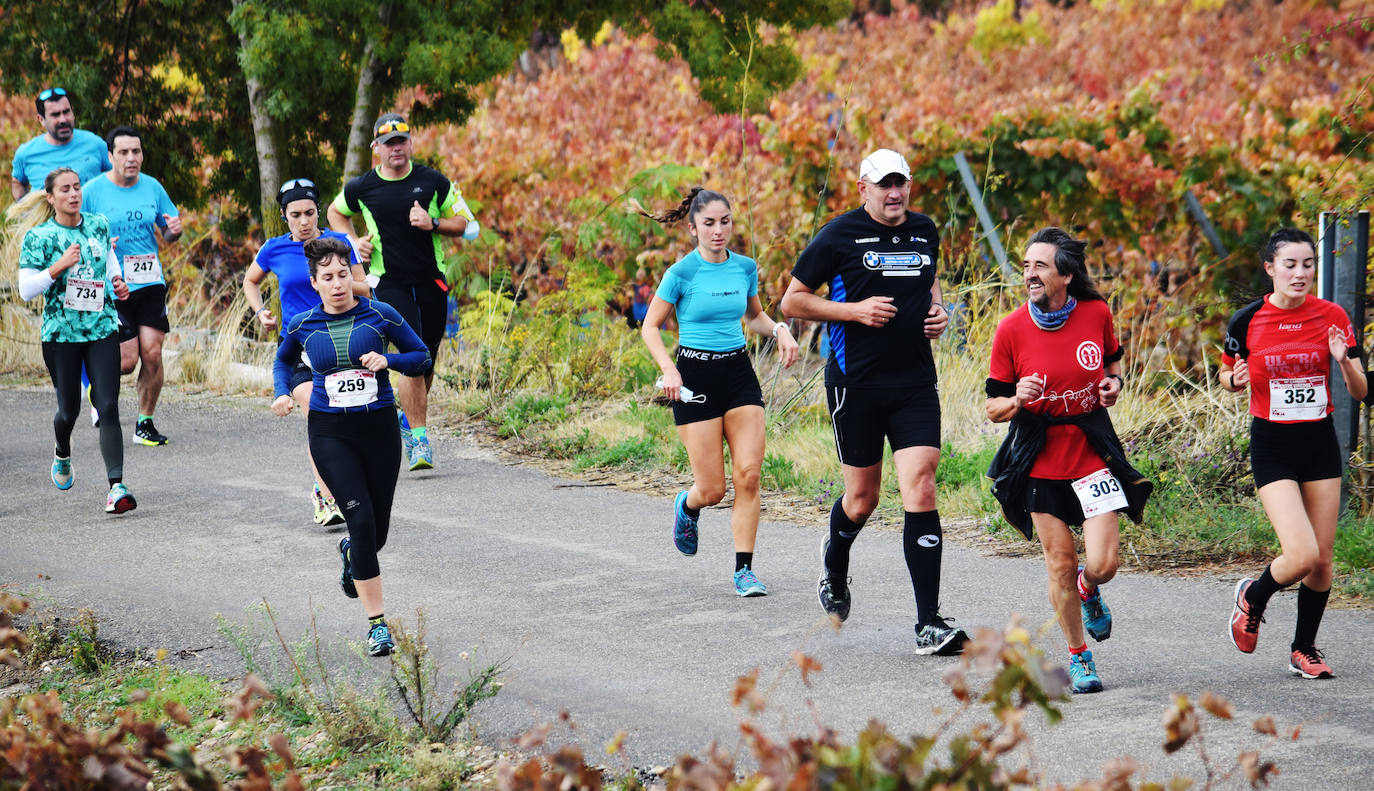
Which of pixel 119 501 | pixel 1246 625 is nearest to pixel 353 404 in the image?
pixel 119 501

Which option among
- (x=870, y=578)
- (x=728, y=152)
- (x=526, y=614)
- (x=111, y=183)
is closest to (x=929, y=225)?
(x=870, y=578)

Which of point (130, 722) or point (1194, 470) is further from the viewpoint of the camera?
point (1194, 470)

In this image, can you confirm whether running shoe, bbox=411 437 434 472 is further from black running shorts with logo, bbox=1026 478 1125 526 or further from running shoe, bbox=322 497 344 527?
black running shorts with logo, bbox=1026 478 1125 526

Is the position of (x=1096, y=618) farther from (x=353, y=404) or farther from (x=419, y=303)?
(x=419, y=303)

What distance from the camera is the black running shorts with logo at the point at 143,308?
33.7ft

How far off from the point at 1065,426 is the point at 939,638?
974 millimetres

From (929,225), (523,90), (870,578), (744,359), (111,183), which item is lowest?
(870,578)

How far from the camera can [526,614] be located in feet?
21.3

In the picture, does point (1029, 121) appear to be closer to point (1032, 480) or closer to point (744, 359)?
point (744, 359)

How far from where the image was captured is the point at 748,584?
671 cm

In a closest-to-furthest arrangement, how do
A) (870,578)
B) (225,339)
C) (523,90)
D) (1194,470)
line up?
1. (870,578)
2. (1194,470)
3. (225,339)
4. (523,90)

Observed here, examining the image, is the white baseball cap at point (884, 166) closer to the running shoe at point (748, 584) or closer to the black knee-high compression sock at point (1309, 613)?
the running shoe at point (748, 584)

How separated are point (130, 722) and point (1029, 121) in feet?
33.9

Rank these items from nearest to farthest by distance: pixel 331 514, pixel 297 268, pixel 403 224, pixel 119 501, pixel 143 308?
pixel 331 514 < pixel 119 501 < pixel 297 268 < pixel 403 224 < pixel 143 308
